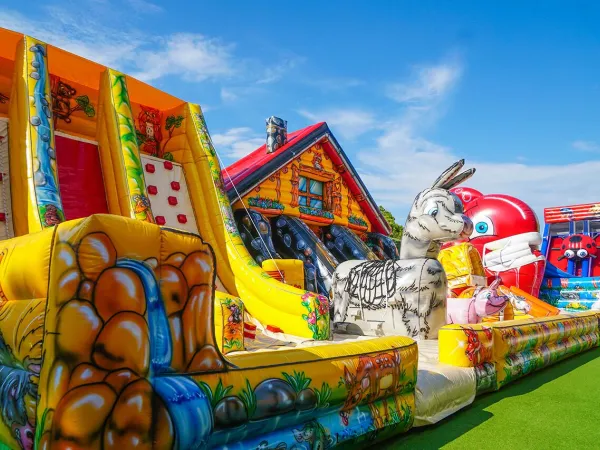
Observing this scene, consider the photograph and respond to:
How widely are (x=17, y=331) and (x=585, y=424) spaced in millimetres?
2589

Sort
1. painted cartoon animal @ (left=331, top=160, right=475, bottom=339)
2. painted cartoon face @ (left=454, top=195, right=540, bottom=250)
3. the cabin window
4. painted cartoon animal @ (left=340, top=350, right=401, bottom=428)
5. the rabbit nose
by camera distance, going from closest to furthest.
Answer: painted cartoon animal @ (left=340, top=350, right=401, bottom=428)
painted cartoon animal @ (left=331, top=160, right=475, bottom=339)
the rabbit nose
the cabin window
painted cartoon face @ (left=454, top=195, right=540, bottom=250)

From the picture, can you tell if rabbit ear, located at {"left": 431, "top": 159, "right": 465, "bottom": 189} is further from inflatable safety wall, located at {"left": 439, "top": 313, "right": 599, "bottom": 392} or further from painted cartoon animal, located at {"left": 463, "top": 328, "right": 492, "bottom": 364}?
painted cartoon animal, located at {"left": 463, "top": 328, "right": 492, "bottom": 364}

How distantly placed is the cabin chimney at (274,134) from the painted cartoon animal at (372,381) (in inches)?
209

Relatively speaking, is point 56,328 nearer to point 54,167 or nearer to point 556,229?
point 54,167

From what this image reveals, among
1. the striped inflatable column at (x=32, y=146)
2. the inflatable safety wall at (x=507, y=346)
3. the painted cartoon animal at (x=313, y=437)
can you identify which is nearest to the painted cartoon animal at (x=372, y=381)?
the painted cartoon animal at (x=313, y=437)

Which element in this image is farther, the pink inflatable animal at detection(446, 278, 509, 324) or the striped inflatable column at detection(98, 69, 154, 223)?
the pink inflatable animal at detection(446, 278, 509, 324)

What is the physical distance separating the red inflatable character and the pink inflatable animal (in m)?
3.64

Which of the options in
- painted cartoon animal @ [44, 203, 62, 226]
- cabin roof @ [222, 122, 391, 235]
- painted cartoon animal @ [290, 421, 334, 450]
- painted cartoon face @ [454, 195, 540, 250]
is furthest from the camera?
painted cartoon face @ [454, 195, 540, 250]

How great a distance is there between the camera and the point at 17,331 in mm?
1380

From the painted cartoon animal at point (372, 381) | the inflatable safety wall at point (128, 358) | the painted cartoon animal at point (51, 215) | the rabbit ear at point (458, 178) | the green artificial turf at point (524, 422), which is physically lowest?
the green artificial turf at point (524, 422)

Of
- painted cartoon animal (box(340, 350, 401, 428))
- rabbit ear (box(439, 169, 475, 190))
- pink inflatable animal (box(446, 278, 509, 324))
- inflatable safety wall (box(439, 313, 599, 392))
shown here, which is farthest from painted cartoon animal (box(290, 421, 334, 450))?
rabbit ear (box(439, 169, 475, 190))

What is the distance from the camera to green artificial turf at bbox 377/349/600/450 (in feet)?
7.19

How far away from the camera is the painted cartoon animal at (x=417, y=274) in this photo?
383 centimetres

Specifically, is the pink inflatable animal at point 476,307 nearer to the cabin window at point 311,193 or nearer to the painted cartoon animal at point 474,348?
the painted cartoon animal at point 474,348
